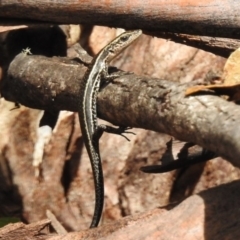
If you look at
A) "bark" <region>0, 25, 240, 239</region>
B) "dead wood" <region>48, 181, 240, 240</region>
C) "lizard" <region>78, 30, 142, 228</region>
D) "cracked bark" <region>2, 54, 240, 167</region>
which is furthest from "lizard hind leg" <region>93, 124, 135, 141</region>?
"dead wood" <region>48, 181, 240, 240</region>

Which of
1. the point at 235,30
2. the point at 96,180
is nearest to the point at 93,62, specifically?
the point at 96,180

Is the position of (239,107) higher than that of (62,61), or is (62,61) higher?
(239,107)

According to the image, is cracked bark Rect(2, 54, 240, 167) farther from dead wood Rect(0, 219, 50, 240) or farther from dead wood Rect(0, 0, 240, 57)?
dead wood Rect(0, 219, 50, 240)

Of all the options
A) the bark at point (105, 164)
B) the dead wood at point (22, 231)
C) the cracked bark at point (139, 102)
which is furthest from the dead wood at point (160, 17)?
the dead wood at point (22, 231)

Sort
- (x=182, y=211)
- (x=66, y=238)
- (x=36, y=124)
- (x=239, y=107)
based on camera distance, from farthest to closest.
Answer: (x=36, y=124) < (x=66, y=238) < (x=182, y=211) < (x=239, y=107)

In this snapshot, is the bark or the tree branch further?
the bark

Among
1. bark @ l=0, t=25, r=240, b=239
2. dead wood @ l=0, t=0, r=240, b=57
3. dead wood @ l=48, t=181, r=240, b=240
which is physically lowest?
bark @ l=0, t=25, r=240, b=239

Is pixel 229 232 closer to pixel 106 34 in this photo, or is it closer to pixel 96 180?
pixel 96 180
